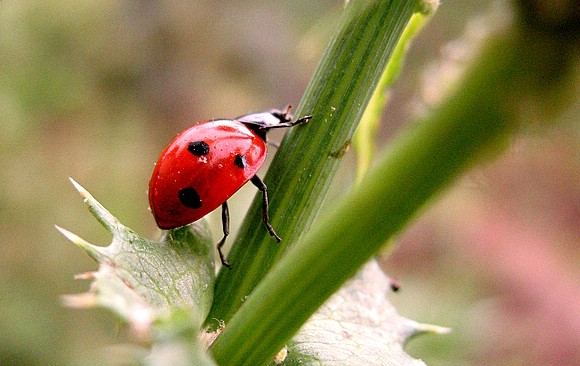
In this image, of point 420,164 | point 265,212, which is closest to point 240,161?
point 265,212

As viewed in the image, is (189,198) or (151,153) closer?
(189,198)

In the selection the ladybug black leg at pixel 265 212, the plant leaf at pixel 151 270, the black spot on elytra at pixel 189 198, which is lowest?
the plant leaf at pixel 151 270

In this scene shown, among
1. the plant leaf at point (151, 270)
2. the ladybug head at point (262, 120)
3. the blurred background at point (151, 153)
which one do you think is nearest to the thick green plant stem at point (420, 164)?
the blurred background at point (151, 153)

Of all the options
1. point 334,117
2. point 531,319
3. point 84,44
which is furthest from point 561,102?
point 531,319

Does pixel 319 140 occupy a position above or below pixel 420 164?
above

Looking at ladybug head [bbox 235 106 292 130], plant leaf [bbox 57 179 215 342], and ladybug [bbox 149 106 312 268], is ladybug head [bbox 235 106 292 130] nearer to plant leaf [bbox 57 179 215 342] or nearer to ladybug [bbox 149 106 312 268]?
ladybug [bbox 149 106 312 268]

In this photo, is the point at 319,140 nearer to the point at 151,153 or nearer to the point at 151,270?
the point at 151,270

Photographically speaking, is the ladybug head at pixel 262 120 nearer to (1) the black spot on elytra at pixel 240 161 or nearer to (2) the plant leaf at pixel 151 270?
(1) the black spot on elytra at pixel 240 161
